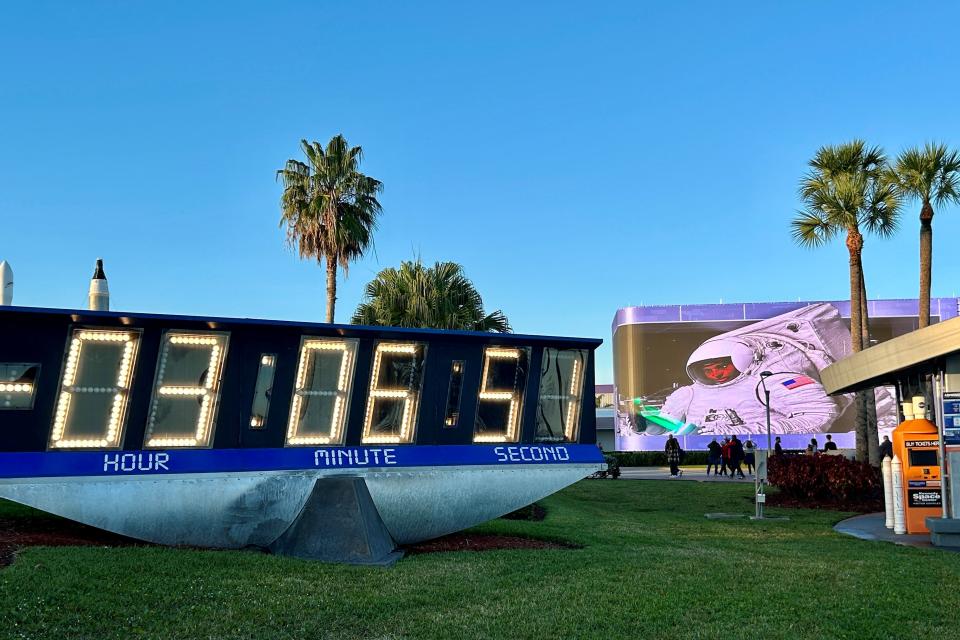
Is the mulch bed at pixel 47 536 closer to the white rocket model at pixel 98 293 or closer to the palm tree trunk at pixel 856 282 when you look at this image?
the white rocket model at pixel 98 293

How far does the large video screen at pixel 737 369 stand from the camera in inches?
2822

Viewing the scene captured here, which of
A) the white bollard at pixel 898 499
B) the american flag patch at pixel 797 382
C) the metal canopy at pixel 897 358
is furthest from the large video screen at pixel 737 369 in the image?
the white bollard at pixel 898 499

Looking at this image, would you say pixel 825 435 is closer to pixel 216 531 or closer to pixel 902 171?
pixel 902 171

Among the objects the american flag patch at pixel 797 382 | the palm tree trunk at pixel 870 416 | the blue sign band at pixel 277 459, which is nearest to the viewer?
the blue sign band at pixel 277 459

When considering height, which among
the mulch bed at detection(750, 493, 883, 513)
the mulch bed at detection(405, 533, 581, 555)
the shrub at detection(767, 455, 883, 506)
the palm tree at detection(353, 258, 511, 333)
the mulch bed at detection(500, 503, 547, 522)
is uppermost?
the palm tree at detection(353, 258, 511, 333)

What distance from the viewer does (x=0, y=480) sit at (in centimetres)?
1120

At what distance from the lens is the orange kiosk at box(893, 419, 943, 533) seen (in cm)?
1877

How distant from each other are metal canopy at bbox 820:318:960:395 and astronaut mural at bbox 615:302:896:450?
1972 inches

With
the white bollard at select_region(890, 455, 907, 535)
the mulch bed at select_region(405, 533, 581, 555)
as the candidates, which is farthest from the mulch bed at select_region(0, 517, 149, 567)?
the white bollard at select_region(890, 455, 907, 535)

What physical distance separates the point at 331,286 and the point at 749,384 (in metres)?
50.6

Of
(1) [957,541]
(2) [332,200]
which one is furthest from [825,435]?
(1) [957,541]

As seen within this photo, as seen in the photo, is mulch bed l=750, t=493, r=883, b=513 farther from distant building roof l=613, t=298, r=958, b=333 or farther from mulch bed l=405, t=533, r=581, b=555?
distant building roof l=613, t=298, r=958, b=333

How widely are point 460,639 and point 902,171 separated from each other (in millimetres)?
28794

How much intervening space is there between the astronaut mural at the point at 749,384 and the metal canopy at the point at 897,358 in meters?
50.1
